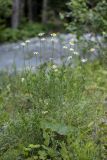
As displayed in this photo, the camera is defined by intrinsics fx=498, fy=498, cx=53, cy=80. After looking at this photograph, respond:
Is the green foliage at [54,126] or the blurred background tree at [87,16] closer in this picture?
the green foliage at [54,126]

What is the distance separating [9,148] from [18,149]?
118 millimetres

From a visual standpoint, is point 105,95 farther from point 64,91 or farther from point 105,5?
point 105,5

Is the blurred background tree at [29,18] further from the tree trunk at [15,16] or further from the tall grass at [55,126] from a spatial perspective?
the tall grass at [55,126]

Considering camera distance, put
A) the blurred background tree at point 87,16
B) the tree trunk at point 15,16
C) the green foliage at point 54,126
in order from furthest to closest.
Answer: the tree trunk at point 15,16
the blurred background tree at point 87,16
the green foliage at point 54,126

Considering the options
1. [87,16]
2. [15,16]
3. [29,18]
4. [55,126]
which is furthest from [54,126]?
[29,18]

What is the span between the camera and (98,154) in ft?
12.7

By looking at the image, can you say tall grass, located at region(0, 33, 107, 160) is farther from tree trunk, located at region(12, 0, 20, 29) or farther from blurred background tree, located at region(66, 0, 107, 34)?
tree trunk, located at region(12, 0, 20, 29)

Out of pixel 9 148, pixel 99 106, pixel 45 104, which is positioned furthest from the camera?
pixel 99 106

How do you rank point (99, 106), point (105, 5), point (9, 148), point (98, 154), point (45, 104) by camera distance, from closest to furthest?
point (98, 154) < point (9, 148) < point (45, 104) < point (99, 106) < point (105, 5)

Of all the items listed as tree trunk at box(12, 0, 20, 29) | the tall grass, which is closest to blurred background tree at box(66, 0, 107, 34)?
the tall grass

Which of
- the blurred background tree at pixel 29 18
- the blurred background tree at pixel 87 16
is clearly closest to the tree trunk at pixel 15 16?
the blurred background tree at pixel 29 18

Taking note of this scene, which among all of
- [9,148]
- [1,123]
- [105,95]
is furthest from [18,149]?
[105,95]

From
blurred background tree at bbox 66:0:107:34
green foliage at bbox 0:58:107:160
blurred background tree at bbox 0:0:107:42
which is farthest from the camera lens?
blurred background tree at bbox 0:0:107:42

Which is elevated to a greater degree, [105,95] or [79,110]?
[79,110]
